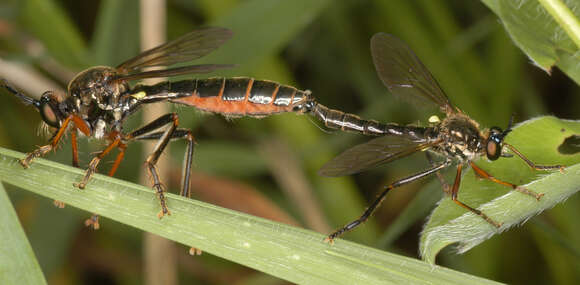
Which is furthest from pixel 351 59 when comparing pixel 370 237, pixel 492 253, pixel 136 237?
pixel 136 237

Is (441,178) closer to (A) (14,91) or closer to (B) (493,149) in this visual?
(B) (493,149)

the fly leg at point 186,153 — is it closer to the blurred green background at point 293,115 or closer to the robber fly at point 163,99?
the robber fly at point 163,99

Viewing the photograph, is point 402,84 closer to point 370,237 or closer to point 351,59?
point 370,237

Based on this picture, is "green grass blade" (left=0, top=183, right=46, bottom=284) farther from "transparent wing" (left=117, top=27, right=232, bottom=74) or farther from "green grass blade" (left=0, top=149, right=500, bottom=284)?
"transparent wing" (left=117, top=27, right=232, bottom=74)

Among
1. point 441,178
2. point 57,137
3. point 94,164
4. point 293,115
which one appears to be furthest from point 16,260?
point 293,115

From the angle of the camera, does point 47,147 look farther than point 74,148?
No

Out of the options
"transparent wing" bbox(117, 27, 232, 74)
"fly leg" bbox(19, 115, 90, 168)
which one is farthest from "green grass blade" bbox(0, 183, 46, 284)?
"transparent wing" bbox(117, 27, 232, 74)

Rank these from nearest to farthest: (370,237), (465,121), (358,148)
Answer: (358,148), (465,121), (370,237)
